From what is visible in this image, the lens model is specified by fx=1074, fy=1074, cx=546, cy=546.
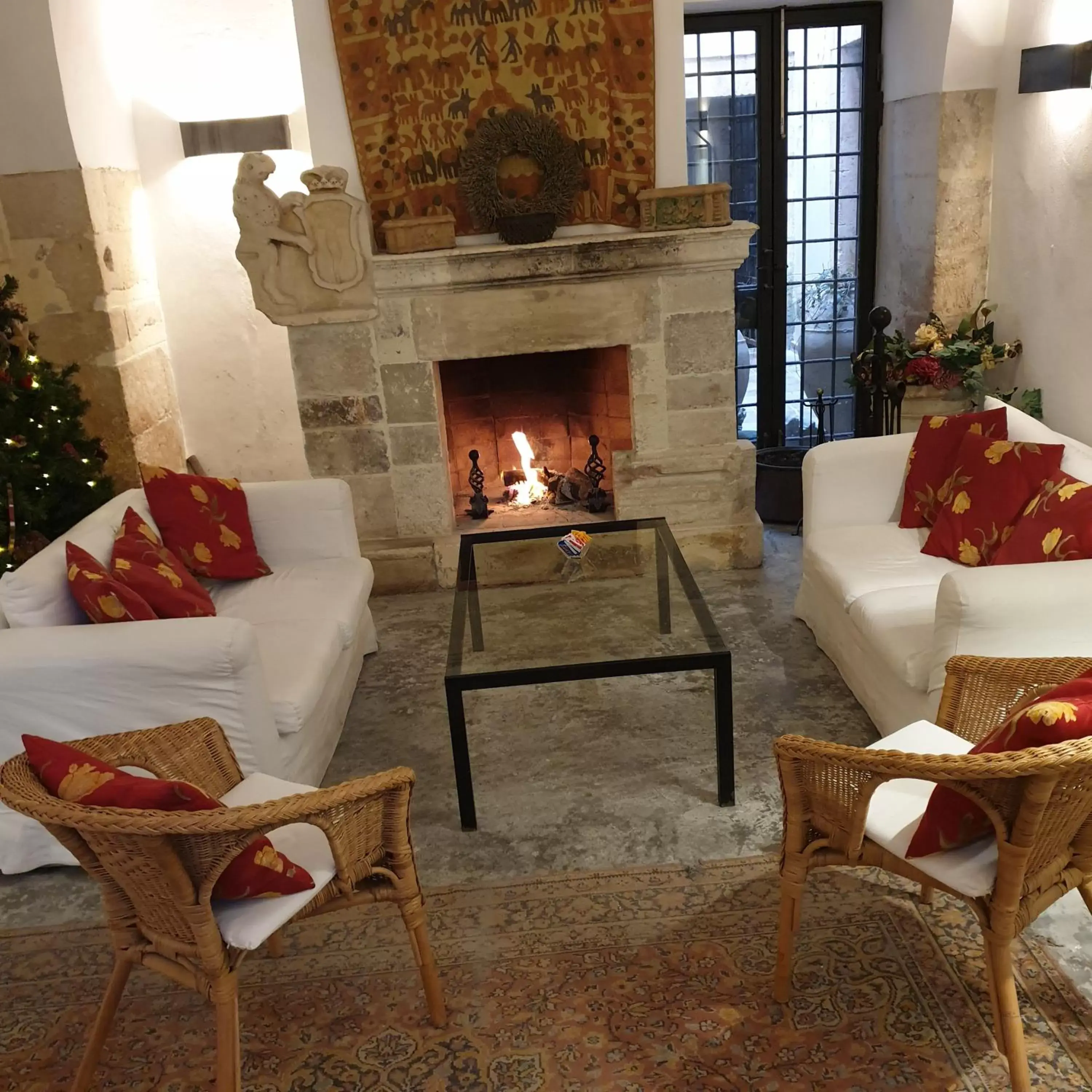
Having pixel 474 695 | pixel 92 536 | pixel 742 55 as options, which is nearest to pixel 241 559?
pixel 92 536

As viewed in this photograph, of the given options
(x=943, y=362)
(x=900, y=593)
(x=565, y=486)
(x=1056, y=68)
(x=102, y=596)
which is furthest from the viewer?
(x=565, y=486)

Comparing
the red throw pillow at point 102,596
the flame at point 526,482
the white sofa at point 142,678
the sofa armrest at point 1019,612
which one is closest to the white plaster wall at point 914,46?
the flame at point 526,482

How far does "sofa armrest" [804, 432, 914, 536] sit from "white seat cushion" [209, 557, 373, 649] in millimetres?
1689

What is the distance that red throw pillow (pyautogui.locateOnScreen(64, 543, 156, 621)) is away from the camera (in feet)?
9.75

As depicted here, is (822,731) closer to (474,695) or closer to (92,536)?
(474,695)

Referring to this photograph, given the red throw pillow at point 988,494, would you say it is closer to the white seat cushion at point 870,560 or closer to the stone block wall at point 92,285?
the white seat cushion at point 870,560

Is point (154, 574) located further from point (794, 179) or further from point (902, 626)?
point (794, 179)

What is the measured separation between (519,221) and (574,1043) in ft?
10.6

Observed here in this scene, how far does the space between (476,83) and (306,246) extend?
97 cm

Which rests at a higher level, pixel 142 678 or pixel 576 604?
pixel 142 678

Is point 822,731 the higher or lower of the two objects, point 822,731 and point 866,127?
the lower

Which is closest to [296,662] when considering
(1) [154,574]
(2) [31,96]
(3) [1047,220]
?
(1) [154,574]

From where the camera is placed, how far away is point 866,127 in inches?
218

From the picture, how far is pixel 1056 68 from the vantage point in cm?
406
